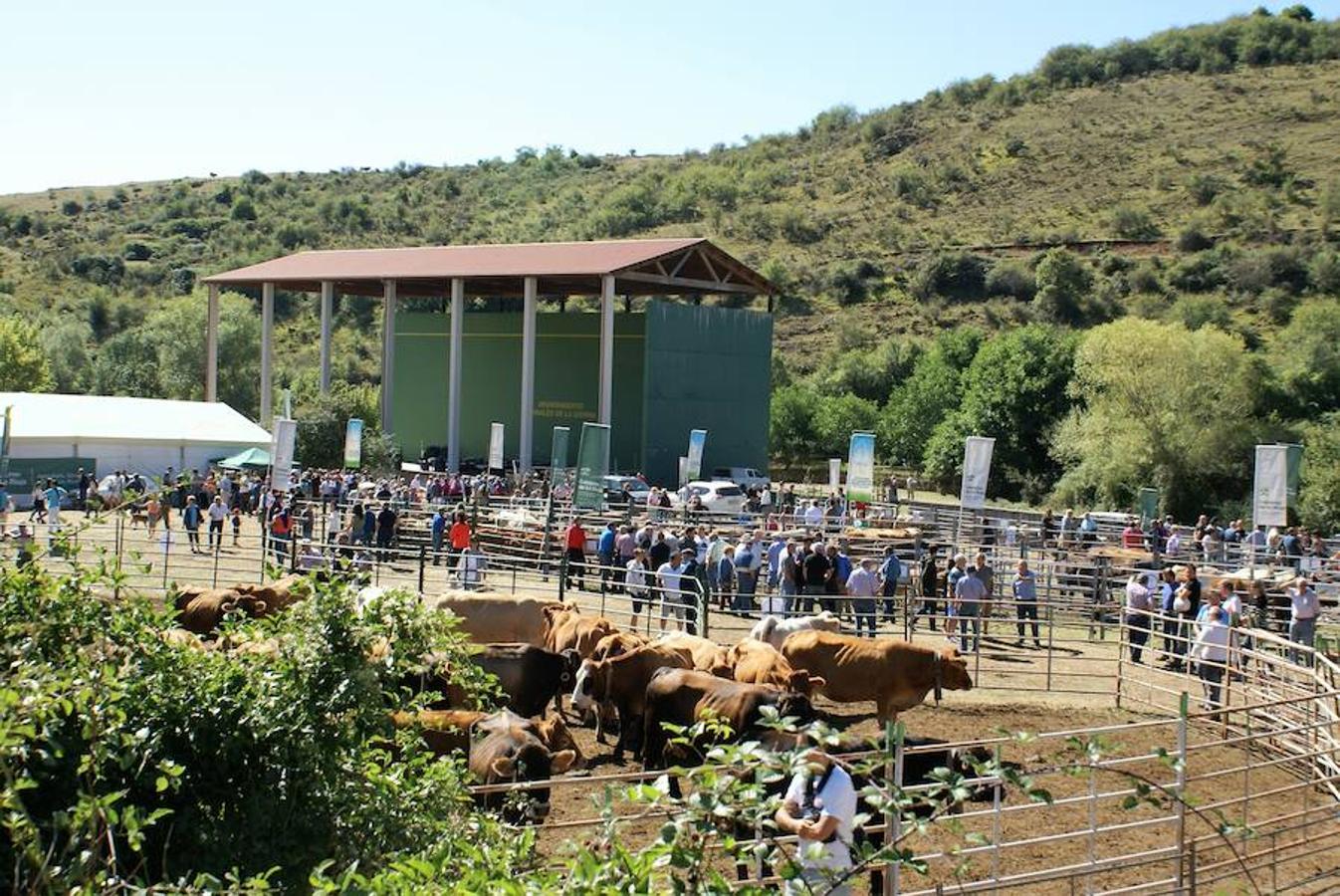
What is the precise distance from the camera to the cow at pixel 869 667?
1535 cm

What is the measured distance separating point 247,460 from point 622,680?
29.2 meters

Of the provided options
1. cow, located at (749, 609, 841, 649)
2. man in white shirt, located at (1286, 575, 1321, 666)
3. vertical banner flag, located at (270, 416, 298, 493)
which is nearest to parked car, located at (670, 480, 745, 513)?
vertical banner flag, located at (270, 416, 298, 493)

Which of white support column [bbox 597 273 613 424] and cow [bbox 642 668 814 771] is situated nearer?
cow [bbox 642 668 814 771]

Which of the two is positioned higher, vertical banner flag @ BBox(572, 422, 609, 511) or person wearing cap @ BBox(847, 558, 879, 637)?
vertical banner flag @ BBox(572, 422, 609, 511)

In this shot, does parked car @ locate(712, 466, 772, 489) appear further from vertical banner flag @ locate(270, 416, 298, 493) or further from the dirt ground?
the dirt ground

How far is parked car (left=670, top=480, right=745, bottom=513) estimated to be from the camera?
38.6m

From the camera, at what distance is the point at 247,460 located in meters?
41.2

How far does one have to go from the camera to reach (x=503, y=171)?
149m

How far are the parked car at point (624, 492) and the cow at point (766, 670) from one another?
20384 millimetres

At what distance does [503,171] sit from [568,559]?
423ft

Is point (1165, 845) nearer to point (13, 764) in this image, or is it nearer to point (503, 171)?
point (13, 764)

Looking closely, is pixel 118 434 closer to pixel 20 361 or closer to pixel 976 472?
pixel 20 361

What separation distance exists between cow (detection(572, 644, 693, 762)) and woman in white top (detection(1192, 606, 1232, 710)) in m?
5.74

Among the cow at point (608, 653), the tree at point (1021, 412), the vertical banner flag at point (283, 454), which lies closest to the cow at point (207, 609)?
the cow at point (608, 653)
